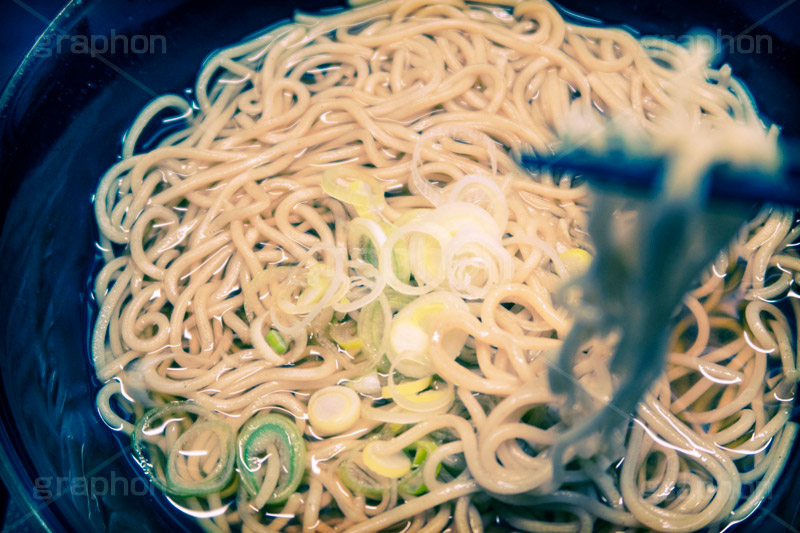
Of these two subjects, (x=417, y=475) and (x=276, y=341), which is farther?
(x=276, y=341)

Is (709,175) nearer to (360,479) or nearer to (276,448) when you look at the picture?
(360,479)

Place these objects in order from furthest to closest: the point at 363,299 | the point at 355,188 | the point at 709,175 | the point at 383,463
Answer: the point at 355,188 → the point at 363,299 → the point at 383,463 → the point at 709,175

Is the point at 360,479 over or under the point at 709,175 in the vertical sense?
under

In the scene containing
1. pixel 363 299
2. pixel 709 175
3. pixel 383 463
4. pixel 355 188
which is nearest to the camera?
pixel 709 175

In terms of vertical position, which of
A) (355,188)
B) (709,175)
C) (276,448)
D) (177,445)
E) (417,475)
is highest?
(709,175)

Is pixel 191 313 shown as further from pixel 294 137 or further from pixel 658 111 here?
pixel 658 111

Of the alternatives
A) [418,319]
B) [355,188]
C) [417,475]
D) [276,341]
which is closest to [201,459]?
[276,341]
